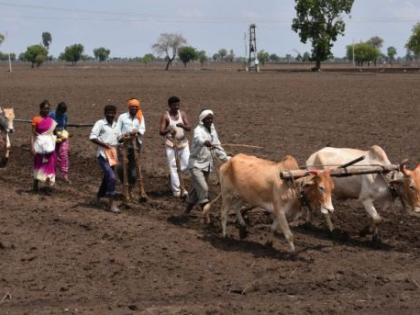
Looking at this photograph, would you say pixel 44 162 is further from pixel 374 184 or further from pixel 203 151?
pixel 374 184

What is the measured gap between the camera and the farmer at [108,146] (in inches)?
434

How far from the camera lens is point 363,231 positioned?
974 centimetres

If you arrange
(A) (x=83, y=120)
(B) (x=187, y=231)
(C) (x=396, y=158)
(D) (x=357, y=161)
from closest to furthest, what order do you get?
(D) (x=357, y=161) < (B) (x=187, y=231) < (C) (x=396, y=158) < (A) (x=83, y=120)

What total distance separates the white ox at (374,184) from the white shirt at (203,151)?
1.36 metres

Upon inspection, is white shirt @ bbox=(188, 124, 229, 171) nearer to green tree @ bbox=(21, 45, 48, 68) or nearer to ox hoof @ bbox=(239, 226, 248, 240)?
ox hoof @ bbox=(239, 226, 248, 240)

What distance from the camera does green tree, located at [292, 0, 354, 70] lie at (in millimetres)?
88875

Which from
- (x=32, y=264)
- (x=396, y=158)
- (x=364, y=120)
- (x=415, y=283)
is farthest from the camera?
(x=364, y=120)

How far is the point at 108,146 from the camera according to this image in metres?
11.2

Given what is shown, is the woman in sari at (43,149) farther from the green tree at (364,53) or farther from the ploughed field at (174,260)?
the green tree at (364,53)

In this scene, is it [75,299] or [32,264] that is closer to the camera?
[75,299]

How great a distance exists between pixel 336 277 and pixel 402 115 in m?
16.5

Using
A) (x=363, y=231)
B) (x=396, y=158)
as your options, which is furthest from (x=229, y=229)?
(x=396, y=158)

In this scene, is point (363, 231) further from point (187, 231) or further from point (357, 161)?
point (187, 231)

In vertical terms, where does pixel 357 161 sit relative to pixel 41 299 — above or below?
above
